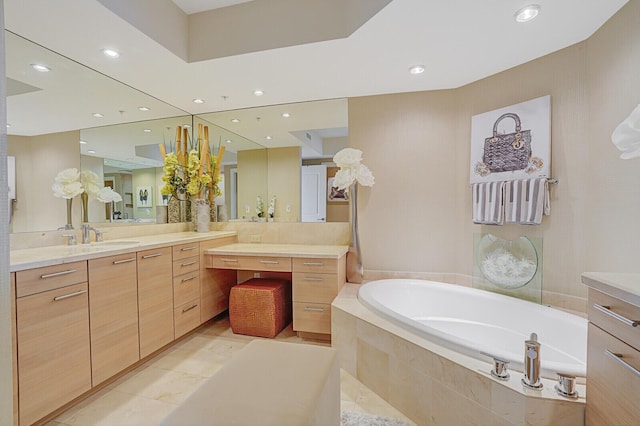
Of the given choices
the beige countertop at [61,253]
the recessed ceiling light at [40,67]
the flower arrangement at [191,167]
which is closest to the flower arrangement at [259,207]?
the flower arrangement at [191,167]

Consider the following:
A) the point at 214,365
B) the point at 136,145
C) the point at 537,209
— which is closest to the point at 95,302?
the point at 214,365

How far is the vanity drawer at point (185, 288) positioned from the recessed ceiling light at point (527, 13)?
9.73ft

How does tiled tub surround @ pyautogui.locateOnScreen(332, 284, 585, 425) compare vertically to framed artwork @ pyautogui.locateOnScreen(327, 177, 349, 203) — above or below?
below

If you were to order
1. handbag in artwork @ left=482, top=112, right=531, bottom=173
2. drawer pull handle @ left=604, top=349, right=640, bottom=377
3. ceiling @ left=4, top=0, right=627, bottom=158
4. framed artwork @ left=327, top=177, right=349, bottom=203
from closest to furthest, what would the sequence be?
drawer pull handle @ left=604, top=349, right=640, bottom=377 < ceiling @ left=4, top=0, right=627, bottom=158 < handbag in artwork @ left=482, top=112, right=531, bottom=173 < framed artwork @ left=327, top=177, right=349, bottom=203

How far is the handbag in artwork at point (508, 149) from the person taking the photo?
2.13m

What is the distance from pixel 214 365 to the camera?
83.6 inches

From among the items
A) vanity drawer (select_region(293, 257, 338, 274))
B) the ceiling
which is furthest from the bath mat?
the ceiling

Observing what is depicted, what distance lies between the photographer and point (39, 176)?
188 centimetres

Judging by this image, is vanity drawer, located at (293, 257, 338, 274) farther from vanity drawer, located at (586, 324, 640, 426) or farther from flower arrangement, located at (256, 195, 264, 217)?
vanity drawer, located at (586, 324, 640, 426)

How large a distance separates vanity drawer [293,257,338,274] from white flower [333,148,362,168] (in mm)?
919

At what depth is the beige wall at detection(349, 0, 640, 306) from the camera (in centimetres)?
162

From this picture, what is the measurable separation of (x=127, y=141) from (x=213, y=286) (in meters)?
1.62

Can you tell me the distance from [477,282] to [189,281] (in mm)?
2532

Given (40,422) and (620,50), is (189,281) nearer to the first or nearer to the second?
(40,422)
